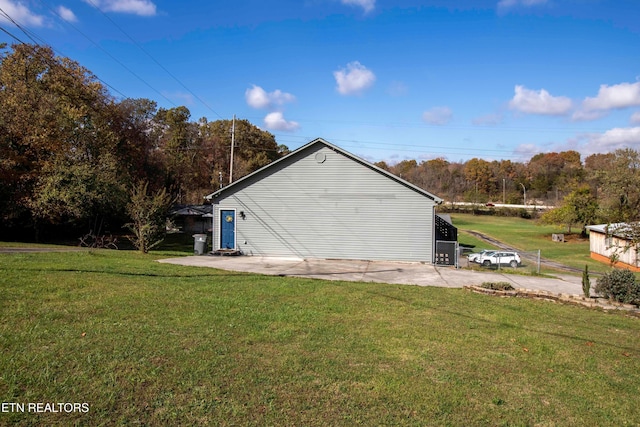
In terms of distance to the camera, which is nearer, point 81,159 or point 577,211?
point 81,159

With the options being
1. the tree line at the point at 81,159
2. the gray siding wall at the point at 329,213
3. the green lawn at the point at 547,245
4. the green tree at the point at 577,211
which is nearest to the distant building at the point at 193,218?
the tree line at the point at 81,159

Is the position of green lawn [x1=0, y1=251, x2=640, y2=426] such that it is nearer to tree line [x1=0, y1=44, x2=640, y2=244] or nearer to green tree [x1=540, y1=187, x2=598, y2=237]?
tree line [x1=0, y1=44, x2=640, y2=244]

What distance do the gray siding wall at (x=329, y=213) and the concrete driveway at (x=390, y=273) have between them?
1216 mm

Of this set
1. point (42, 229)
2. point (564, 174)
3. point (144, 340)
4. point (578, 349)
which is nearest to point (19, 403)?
point (144, 340)

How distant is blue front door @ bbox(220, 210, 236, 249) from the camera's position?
1919 centimetres

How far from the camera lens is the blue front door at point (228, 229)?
63.0 feet

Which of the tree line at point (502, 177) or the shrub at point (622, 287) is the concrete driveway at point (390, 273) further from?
the tree line at point (502, 177)

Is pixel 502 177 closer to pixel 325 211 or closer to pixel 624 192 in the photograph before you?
pixel 325 211

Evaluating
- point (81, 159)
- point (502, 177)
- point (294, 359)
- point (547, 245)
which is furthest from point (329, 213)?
point (502, 177)

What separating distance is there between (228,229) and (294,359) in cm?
1498

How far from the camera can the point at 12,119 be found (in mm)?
22594

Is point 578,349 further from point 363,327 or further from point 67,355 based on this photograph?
point 67,355

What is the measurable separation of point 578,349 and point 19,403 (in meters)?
7.31

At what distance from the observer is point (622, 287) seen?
1045 cm
